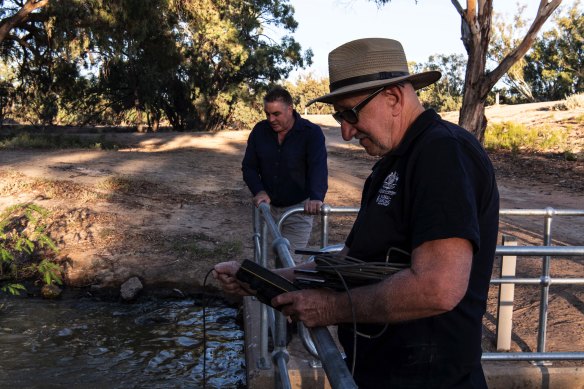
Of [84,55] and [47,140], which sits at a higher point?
[84,55]

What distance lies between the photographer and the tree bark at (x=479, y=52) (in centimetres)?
1116

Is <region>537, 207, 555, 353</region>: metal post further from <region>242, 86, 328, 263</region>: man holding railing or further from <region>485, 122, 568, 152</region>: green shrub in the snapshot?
<region>485, 122, 568, 152</region>: green shrub

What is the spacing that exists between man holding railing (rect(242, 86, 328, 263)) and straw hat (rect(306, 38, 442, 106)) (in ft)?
11.4

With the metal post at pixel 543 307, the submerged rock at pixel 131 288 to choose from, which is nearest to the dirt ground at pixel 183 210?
the submerged rock at pixel 131 288

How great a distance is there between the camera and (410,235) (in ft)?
5.42

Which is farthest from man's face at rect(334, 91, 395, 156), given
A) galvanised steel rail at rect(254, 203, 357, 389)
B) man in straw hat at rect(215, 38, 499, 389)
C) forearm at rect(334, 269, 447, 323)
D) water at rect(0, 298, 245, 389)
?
water at rect(0, 298, 245, 389)

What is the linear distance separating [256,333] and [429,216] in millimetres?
3647

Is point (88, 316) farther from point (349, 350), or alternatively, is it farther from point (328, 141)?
point (328, 141)

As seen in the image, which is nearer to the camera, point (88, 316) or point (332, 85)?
point (332, 85)

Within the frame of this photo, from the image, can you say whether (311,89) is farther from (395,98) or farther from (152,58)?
(395,98)

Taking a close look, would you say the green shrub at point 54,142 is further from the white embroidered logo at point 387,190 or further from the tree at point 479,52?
the white embroidered logo at point 387,190

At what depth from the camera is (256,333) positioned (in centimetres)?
494

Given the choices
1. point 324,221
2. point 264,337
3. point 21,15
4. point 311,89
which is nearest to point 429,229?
point 264,337

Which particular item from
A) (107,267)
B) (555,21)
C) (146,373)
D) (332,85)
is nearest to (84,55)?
(107,267)
